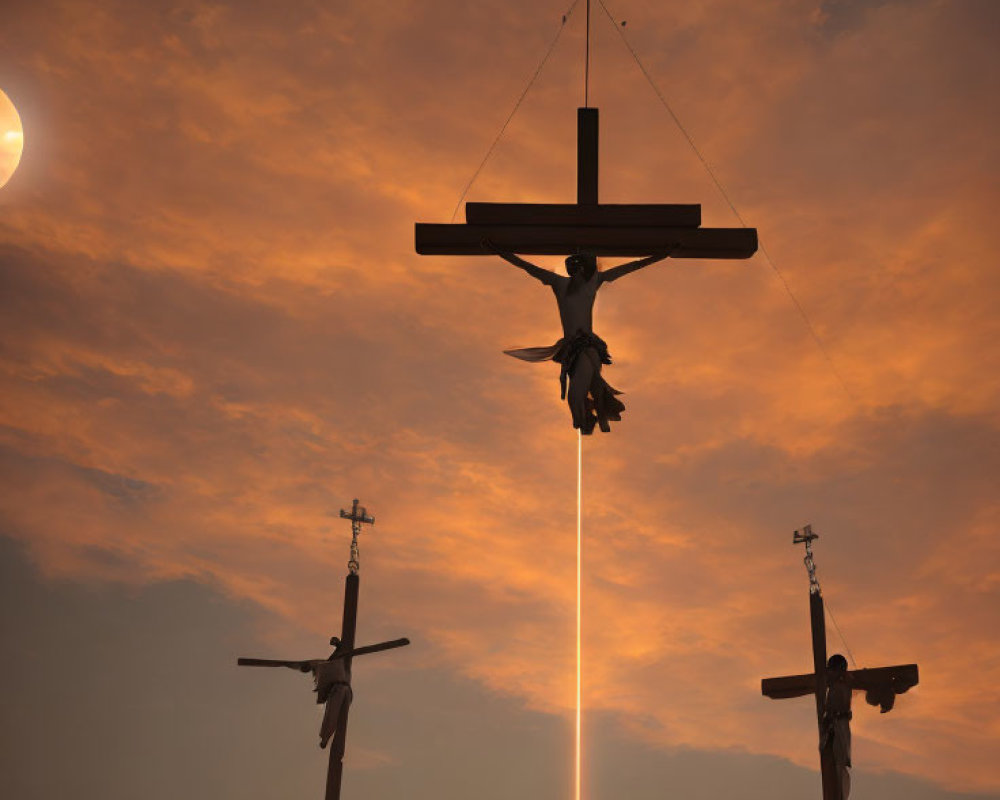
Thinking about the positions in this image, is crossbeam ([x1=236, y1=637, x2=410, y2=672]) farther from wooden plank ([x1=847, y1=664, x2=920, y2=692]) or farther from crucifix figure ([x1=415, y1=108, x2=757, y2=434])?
crucifix figure ([x1=415, y1=108, x2=757, y2=434])

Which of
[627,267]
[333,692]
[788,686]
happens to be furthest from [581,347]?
[333,692]

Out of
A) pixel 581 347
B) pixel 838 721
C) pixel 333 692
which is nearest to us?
pixel 581 347

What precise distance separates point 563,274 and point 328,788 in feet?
36.5

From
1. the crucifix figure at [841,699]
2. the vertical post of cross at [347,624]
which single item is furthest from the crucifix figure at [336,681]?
the crucifix figure at [841,699]

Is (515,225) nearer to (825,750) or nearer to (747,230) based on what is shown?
(747,230)

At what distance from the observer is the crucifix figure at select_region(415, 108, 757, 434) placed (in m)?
8.22

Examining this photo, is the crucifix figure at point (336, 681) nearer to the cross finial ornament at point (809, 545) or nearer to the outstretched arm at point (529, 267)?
the cross finial ornament at point (809, 545)

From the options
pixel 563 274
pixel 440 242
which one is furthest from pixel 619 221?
pixel 440 242

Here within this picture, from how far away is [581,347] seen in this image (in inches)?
311

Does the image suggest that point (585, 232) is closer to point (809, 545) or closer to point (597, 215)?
point (597, 215)

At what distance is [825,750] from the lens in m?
15.4

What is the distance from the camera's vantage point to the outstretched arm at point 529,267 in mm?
8398

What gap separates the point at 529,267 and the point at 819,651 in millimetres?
9678

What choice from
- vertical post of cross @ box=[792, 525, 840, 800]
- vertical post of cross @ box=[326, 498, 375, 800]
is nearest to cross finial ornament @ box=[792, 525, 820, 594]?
vertical post of cross @ box=[792, 525, 840, 800]
